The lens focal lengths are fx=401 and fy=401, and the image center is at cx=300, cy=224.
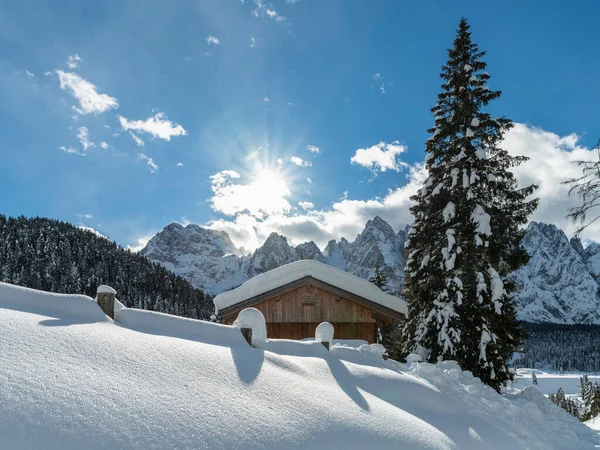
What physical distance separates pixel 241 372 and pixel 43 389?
2032 millimetres

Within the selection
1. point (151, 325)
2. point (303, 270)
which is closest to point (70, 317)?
point (151, 325)

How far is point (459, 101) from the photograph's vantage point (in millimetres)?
14922

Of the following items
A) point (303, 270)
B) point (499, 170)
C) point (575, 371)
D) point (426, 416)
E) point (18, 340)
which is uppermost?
point (499, 170)

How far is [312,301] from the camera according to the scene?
42.4 ft

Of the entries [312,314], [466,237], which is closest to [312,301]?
[312,314]

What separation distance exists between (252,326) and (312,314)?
24.3 ft

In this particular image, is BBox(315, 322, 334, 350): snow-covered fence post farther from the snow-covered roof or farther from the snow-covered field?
the snow-covered roof

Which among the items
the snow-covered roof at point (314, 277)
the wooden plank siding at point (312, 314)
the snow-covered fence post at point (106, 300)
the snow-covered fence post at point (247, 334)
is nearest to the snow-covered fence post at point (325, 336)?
the snow-covered fence post at point (247, 334)

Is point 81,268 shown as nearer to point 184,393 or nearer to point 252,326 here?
point 252,326

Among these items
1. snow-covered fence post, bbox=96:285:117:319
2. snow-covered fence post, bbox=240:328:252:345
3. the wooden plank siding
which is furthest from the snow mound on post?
the wooden plank siding

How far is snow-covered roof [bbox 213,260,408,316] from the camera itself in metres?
12.4

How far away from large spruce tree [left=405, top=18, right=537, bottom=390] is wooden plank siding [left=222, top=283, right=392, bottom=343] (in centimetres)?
223

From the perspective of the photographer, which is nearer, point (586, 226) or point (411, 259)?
point (586, 226)

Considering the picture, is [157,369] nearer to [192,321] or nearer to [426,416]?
[192,321]
